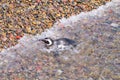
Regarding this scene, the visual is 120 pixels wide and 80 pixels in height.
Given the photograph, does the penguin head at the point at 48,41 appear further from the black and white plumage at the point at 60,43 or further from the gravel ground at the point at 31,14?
the gravel ground at the point at 31,14

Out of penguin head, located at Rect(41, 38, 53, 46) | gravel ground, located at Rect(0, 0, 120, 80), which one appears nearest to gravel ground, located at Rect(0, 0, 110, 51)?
gravel ground, located at Rect(0, 0, 120, 80)

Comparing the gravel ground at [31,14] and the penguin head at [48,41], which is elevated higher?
the gravel ground at [31,14]

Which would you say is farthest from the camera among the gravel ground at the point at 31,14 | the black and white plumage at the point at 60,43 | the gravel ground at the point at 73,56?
the gravel ground at the point at 31,14

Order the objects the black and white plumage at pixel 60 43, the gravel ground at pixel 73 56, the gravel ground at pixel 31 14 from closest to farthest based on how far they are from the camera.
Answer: the gravel ground at pixel 73 56, the black and white plumage at pixel 60 43, the gravel ground at pixel 31 14

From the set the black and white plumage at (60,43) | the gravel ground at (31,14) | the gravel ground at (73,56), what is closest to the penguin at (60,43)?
the black and white plumage at (60,43)

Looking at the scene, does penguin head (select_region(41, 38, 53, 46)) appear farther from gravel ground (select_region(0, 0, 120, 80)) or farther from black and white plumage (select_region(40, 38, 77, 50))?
gravel ground (select_region(0, 0, 120, 80))

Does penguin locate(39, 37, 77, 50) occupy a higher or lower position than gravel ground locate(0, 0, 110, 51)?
lower

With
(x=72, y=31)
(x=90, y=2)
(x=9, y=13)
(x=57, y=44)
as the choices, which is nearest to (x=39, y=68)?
(x=57, y=44)
